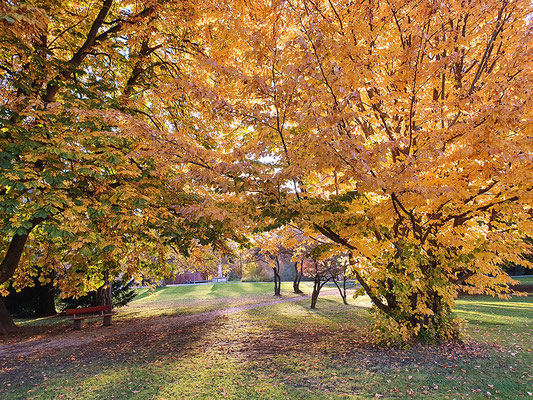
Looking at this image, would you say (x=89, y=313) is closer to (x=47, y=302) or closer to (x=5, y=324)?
(x=5, y=324)

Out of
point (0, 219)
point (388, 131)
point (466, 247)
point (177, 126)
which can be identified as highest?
point (177, 126)

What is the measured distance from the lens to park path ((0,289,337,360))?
7633mm

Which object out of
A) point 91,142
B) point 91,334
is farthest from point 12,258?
point 91,334

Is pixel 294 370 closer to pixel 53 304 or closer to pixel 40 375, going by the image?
pixel 40 375

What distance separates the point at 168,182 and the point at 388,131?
15.7 feet

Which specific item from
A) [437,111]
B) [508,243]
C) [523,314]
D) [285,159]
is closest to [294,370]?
[285,159]

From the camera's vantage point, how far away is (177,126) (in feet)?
27.5

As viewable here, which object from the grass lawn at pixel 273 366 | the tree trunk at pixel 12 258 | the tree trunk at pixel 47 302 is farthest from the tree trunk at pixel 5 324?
the tree trunk at pixel 12 258

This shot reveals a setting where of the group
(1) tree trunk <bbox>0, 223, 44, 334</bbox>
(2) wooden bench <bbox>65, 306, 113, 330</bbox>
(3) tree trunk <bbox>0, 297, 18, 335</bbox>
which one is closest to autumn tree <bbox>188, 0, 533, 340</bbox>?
(1) tree trunk <bbox>0, 223, 44, 334</bbox>

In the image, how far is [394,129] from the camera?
5.98 metres

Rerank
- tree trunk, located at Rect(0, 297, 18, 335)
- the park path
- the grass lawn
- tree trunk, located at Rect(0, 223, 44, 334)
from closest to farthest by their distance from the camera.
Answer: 1. the grass lawn
2. tree trunk, located at Rect(0, 223, 44, 334)
3. the park path
4. tree trunk, located at Rect(0, 297, 18, 335)

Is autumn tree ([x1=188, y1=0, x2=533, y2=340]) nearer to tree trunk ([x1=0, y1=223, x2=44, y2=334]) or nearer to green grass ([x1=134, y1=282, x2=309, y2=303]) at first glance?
tree trunk ([x1=0, y1=223, x2=44, y2=334])

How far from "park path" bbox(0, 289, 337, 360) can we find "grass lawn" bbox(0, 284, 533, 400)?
0.14m

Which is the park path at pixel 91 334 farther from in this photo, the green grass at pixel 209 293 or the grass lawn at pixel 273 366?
the green grass at pixel 209 293
